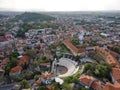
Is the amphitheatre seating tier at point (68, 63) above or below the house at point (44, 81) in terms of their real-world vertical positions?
below

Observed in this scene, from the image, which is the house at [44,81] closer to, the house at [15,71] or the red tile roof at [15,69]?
the house at [15,71]

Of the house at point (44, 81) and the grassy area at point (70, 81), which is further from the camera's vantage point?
the house at point (44, 81)

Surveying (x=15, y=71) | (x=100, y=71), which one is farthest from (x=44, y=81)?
(x=100, y=71)

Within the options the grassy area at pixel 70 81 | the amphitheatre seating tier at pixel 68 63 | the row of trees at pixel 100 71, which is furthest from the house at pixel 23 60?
the row of trees at pixel 100 71

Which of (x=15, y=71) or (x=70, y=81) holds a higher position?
(x=70, y=81)

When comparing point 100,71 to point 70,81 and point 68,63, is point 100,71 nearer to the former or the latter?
point 70,81


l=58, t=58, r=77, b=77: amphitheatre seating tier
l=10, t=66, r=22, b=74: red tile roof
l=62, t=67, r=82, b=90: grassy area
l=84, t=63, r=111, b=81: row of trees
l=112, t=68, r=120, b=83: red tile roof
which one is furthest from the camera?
l=58, t=58, r=77, b=77: amphitheatre seating tier

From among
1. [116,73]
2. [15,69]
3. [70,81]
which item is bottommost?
[15,69]

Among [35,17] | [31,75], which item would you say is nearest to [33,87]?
[31,75]

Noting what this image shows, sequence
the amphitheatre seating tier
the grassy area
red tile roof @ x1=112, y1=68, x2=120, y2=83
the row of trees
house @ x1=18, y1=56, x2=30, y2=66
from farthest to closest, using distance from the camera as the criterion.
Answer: house @ x1=18, y1=56, x2=30, y2=66 → the amphitheatre seating tier → the row of trees → red tile roof @ x1=112, y1=68, x2=120, y2=83 → the grassy area

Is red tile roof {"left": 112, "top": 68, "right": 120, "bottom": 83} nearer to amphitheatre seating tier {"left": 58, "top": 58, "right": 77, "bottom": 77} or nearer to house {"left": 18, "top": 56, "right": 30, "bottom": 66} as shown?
amphitheatre seating tier {"left": 58, "top": 58, "right": 77, "bottom": 77}

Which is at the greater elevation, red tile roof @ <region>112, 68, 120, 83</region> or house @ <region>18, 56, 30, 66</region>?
red tile roof @ <region>112, 68, 120, 83</region>

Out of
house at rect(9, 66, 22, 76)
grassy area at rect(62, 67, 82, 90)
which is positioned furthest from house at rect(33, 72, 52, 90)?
house at rect(9, 66, 22, 76)
